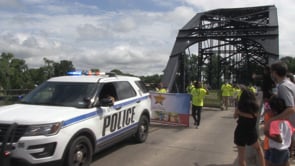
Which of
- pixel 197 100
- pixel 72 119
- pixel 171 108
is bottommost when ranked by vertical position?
pixel 171 108

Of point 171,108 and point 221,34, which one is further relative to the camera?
point 221,34

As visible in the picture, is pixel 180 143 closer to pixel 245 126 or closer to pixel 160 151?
pixel 160 151

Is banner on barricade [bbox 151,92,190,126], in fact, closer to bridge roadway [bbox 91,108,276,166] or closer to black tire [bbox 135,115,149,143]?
bridge roadway [bbox 91,108,276,166]

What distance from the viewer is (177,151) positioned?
842cm

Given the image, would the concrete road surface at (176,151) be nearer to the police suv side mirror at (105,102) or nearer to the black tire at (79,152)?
the black tire at (79,152)

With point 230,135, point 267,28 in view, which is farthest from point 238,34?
point 230,135

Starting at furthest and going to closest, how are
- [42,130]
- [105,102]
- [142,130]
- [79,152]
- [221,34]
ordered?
[221,34] → [142,130] → [105,102] → [79,152] → [42,130]

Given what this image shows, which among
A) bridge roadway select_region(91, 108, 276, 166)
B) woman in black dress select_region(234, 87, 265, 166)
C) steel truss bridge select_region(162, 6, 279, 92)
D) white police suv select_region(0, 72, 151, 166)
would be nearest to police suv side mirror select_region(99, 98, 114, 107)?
white police suv select_region(0, 72, 151, 166)

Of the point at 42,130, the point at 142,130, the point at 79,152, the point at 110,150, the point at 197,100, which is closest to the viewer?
the point at 42,130

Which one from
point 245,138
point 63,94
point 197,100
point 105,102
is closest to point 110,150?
point 105,102

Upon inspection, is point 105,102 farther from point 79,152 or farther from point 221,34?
point 221,34

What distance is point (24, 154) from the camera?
536 cm

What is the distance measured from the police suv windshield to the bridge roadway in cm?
135

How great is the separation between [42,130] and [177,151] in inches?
152
